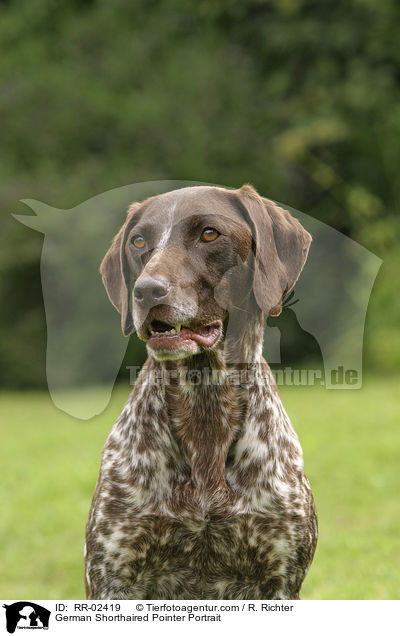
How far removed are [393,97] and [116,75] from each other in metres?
5.03

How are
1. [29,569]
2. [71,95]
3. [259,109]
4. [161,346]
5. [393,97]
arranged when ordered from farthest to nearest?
[393,97] → [259,109] → [71,95] → [29,569] → [161,346]

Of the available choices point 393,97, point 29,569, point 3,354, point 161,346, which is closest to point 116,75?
point 393,97

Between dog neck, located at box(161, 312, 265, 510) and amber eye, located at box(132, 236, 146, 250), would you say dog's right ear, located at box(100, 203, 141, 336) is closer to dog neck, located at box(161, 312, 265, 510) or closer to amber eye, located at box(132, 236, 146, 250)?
amber eye, located at box(132, 236, 146, 250)

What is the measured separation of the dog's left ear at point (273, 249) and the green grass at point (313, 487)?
103cm

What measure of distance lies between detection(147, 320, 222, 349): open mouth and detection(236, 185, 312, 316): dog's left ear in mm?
220

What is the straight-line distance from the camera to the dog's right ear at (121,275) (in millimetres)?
2680

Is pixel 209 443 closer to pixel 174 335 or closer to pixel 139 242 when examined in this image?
pixel 174 335

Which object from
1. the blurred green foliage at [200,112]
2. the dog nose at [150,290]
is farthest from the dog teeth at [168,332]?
the blurred green foliage at [200,112]

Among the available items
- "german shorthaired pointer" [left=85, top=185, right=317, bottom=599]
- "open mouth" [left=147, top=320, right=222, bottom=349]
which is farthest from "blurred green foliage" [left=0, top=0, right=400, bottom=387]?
"open mouth" [left=147, top=320, right=222, bottom=349]

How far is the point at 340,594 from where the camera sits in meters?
3.98

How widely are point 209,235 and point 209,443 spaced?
0.68 meters
